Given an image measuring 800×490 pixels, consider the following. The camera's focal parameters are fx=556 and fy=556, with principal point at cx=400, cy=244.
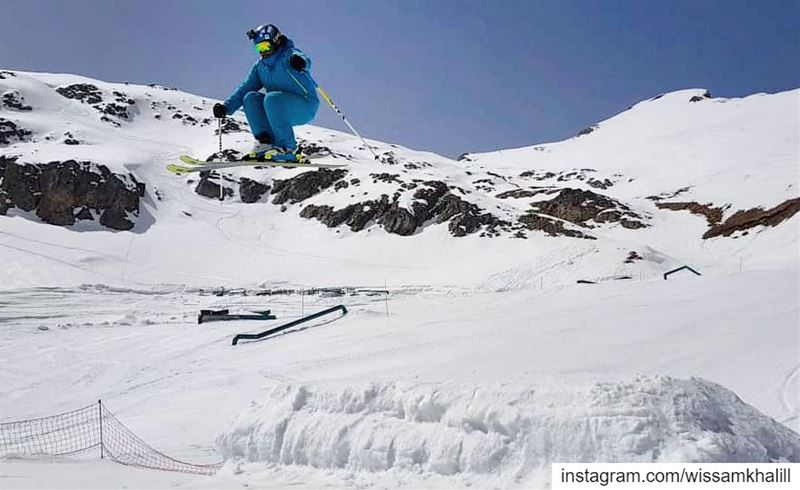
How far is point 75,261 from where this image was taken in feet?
134

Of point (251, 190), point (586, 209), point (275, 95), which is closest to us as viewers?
point (275, 95)

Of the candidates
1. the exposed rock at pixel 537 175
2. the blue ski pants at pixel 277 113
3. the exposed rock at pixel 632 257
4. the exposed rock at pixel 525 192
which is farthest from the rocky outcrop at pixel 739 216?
the blue ski pants at pixel 277 113

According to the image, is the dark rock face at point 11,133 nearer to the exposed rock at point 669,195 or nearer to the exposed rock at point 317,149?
the exposed rock at point 317,149

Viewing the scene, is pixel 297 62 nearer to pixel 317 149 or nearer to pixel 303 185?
pixel 303 185

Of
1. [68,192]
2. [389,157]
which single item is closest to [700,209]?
[389,157]

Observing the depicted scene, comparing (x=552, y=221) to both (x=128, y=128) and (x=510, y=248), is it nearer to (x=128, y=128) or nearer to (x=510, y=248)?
(x=510, y=248)

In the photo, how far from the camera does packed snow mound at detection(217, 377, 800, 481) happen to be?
383cm

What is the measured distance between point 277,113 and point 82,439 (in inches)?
272

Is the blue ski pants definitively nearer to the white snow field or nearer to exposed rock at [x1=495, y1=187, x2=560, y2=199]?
the white snow field

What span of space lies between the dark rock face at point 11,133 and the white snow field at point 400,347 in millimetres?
8768

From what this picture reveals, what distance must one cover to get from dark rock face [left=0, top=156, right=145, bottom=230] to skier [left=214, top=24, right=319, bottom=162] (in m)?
48.5

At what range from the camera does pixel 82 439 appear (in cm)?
960

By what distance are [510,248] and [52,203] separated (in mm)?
40928

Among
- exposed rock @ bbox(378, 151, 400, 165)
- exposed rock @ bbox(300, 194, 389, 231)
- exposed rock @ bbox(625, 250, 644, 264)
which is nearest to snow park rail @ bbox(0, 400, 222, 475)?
exposed rock @ bbox(625, 250, 644, 264)
